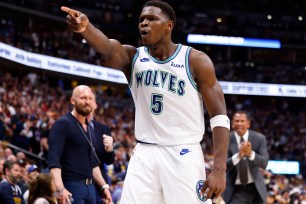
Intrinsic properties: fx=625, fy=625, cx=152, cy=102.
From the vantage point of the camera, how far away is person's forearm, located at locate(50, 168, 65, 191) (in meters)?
6.20

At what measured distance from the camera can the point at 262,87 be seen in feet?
116

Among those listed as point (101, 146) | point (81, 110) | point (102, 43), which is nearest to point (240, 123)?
point (101, 146)

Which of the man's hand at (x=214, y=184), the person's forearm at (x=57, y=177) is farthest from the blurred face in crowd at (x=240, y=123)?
the man's hand at (x=214, y=184)

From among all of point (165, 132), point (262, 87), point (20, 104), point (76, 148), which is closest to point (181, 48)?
point (165, 132)

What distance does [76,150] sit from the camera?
6.66 meters

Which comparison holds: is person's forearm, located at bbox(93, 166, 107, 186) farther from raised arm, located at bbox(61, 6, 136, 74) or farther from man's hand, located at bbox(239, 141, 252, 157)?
raised arm, located at bbox(61, 6, 136, 74)

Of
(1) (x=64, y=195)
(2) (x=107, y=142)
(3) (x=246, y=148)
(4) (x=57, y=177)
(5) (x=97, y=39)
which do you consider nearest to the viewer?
(5) (x=97, y=39)

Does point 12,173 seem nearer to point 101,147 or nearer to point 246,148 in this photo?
point 101,147

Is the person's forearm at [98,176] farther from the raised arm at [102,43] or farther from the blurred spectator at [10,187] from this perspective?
the raised arm at [102,43]

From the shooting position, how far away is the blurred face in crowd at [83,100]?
6627mm

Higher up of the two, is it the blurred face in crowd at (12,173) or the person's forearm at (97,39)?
the person's forearm at (97,39)

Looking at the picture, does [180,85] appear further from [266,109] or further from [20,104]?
[266,109]

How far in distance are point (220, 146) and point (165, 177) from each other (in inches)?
18.0

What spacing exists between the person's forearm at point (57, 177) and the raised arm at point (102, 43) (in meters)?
1.96
